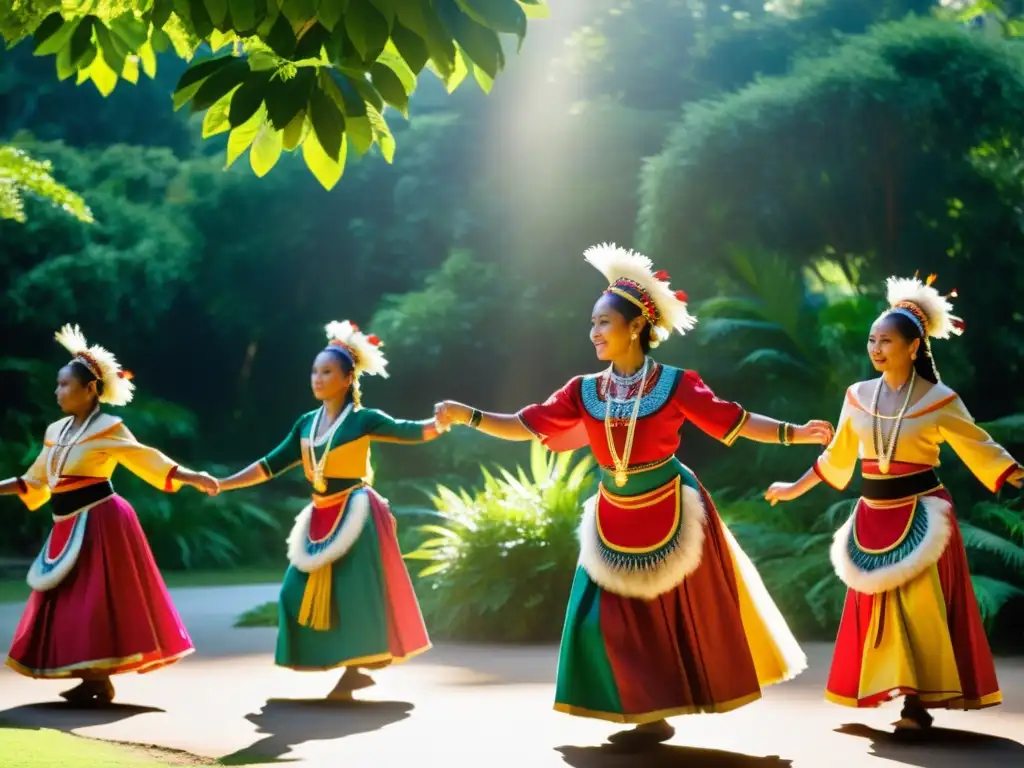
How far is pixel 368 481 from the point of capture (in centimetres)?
650

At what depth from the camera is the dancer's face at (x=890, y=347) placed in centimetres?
523

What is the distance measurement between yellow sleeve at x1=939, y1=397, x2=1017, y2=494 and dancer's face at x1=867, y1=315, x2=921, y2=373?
0.23 meters

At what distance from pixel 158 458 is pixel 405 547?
4.01 metres

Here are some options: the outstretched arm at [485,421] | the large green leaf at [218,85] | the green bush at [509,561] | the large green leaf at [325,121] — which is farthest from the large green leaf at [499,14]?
the green bush at [509,561]

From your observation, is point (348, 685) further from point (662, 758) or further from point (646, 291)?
point (646, 291)

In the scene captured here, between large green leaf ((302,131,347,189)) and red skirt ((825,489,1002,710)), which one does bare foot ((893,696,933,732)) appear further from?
large green leaf ((302,131,347,189))

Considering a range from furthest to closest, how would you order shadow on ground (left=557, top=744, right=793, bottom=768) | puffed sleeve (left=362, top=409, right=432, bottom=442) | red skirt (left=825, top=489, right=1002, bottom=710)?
puffed sleeve (left=362, top=409, right=432, bottom=442) → red skirt (left=825, top=489, right=1002, bottom=710) → shadow on ground (left=557, top=744, right=793, bottom=768)

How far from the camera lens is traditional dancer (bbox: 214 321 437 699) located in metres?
6.20

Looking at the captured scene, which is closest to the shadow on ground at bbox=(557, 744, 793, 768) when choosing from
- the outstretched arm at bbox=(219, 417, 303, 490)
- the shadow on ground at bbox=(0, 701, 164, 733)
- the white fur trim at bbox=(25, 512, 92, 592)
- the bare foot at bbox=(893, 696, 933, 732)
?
the bare foot at bbox=(893, 696, 933, 732)

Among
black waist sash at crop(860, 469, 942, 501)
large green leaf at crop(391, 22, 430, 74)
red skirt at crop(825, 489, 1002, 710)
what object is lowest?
red skirt at crop(825, 489, 1002, 710)

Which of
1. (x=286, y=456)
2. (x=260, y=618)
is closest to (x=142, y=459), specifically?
(x=286, y=456)

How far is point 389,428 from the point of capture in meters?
6.30

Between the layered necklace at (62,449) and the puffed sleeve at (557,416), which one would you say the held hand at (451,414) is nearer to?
the puffed sleeve at (557,416)

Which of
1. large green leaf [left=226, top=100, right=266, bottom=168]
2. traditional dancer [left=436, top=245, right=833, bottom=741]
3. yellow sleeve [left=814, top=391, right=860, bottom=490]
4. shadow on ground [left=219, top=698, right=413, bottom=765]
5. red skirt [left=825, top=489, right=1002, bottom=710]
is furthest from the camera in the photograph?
yellow sleeve [left=814, top=391, right=860, bottom=490]
